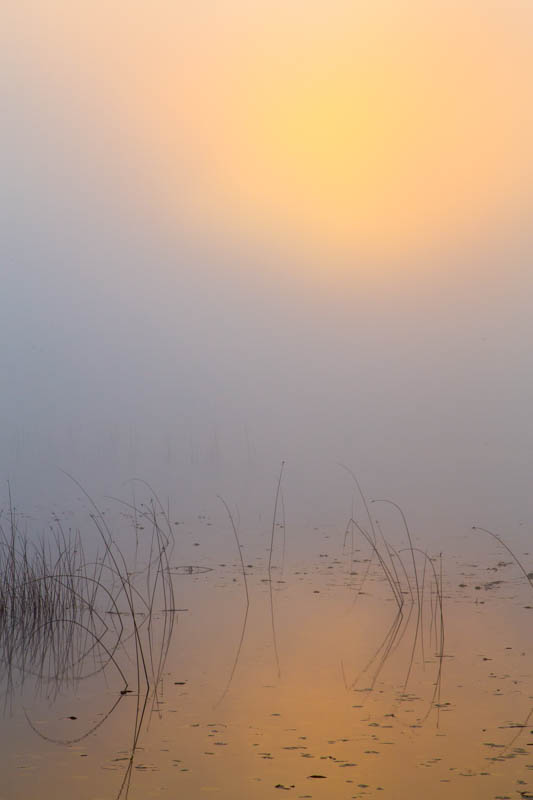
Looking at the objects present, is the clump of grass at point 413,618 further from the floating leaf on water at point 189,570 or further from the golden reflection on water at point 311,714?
the floating leaf on water at point 189,570

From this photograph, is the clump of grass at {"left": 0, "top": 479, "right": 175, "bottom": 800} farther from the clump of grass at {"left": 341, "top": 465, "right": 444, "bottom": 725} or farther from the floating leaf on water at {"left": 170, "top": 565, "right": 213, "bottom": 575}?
the clump of grass at {"left": 341, "top": 465, "right": 444, "bottom": 725}

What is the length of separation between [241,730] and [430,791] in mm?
927

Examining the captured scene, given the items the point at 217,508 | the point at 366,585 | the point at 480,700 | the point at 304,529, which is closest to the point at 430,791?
the point at 480,700

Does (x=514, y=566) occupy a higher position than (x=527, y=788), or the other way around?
(x=514, y=566)

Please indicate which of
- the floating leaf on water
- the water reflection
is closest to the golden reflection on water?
the water reflection

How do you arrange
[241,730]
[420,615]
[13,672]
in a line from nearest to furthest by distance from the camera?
Answer: 1. [241,730]
2. [13,672]
3. [420,615]

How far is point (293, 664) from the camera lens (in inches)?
208

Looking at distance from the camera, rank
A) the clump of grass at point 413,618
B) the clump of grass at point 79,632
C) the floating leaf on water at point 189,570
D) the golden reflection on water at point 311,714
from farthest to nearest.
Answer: the floating leaf on water at point 189,570
the clump of grass at point 413,618
the clump of grass at point 79,632
the golden reflection on water at point 311,714

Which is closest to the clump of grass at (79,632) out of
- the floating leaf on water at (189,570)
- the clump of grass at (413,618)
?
the floating leaf on water at (189,570)

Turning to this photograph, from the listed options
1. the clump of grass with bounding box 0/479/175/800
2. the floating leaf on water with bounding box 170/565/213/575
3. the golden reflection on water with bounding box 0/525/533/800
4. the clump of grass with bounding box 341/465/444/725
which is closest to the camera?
the golden reflection on water with bounding box 0/525/533/800

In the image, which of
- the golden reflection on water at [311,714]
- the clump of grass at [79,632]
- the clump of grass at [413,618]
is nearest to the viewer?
the golden reflection on water at [311,714]

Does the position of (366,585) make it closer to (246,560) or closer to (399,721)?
(246,560)

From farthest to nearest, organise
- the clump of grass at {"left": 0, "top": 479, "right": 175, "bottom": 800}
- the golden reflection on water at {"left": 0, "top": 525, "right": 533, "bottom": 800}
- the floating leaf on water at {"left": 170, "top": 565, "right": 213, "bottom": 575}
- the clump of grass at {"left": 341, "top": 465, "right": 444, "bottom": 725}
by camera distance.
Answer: the floating leaf on water at {"left": 170, "top": 565, "right": 213, "bottom": 575}, the clump of grass at {"left": 341, "top": 465, "right": 444, "bottom": 725}, the clump of grass at {"left": 0, "top": 479, "right": 175, "bottom": 800}, the golden reflection on water at {"left": 0, "top": 525, "right": 533, "bottom": 800}

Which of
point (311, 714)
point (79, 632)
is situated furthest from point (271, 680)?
point (79, 632)
